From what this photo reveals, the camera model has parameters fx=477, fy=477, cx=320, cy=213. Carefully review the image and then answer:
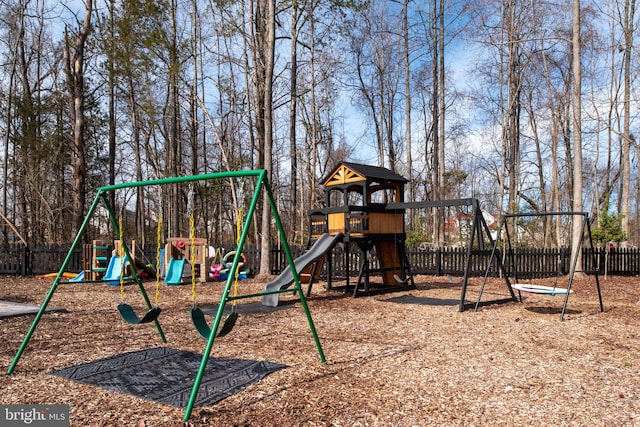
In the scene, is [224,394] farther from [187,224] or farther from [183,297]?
[187,224]

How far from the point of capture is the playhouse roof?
36.2 feet

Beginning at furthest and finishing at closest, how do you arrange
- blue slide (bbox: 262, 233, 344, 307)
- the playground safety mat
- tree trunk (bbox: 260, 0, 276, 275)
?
1. tree trunk (bbox: 260, 0, 276, 275)
2. blue slide (bbox: 262, 233, 344, 307)
3. the playground safety mat

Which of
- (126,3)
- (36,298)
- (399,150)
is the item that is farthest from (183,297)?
(399,150)

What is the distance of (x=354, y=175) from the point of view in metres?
11.2

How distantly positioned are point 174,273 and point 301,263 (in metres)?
5.45

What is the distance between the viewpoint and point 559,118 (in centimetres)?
2477

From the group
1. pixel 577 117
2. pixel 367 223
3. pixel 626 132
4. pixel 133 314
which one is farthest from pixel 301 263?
pixel 626 132

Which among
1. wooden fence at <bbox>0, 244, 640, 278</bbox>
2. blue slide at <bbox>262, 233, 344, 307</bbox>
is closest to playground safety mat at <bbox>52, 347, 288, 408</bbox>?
blue slide at <bbox>262, 233, 344, 307</bbox>

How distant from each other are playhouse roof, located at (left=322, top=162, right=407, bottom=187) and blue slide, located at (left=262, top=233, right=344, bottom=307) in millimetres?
1573

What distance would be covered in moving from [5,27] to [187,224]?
13569 millimetres

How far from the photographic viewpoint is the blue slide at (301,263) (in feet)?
29.5

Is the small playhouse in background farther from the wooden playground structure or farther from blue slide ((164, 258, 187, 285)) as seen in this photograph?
blue slide ((164, 258, 187, 285))

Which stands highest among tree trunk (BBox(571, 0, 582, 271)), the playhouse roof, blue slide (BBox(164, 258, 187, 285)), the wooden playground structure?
tree trunk (BBox(571, 0, 582, 271))

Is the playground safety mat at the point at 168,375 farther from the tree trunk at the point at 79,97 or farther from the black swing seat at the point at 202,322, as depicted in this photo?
the tree trunk at the point at 79,97
